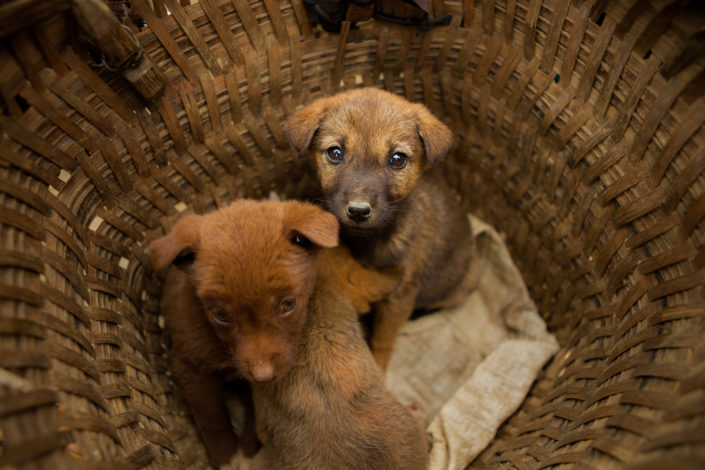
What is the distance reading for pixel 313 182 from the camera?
143 inches

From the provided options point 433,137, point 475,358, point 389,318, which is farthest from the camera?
point 475,358

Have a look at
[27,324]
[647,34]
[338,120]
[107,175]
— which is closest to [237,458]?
[27,324]

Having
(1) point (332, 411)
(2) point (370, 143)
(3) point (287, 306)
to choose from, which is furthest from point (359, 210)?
(1) point (332, 411)

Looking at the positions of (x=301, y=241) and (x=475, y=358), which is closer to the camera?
(x=301, y=241)

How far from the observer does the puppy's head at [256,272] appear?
2148 millimetres

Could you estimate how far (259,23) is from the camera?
323cm

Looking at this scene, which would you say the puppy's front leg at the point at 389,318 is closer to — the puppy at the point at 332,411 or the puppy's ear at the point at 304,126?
→ the puppy at the point at 332,411

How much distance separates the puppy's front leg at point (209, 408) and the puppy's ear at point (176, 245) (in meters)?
0.79

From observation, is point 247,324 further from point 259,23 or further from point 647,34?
point 647,34

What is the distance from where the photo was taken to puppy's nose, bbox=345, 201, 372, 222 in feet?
8.88

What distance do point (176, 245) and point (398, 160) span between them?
1463 millimetres

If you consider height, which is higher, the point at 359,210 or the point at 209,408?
the point at 359,210

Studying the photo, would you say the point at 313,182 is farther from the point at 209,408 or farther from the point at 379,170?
the point at 209,408

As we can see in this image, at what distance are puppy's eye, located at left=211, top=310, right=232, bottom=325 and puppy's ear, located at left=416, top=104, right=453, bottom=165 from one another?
1545 mm
